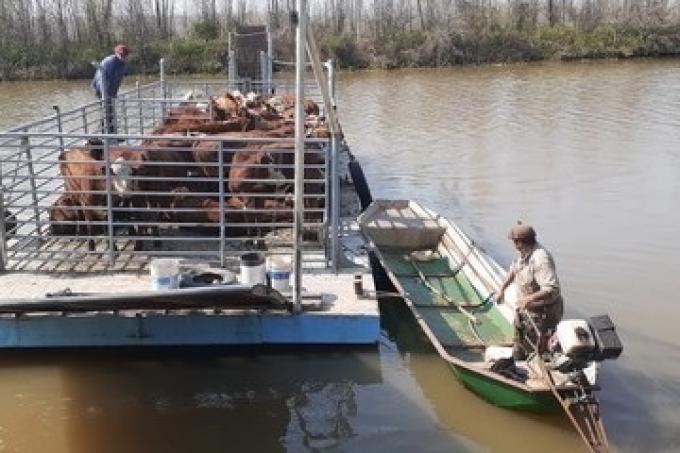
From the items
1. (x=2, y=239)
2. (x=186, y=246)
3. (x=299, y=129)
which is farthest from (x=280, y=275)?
(x=2, y=239)

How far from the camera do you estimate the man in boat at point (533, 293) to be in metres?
6.16

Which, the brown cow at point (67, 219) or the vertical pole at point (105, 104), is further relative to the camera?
the vertical pole at point (105, 104)

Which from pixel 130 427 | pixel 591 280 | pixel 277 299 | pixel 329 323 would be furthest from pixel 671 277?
pixel 130 427

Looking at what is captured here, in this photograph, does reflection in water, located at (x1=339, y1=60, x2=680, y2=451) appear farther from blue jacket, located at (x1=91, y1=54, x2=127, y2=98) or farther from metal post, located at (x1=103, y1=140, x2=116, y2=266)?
blue jacket, located at (x1=91, y1=54, x2=127, y2=98)

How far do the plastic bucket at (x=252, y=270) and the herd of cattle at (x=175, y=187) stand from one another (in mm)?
877

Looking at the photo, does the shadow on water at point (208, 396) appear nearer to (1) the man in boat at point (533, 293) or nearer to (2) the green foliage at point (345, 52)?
(1) the man in boat at point (533, 293)

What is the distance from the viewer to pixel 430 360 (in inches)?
291

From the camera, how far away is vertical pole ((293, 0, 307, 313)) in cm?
592

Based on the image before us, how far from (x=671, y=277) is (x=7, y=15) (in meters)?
37.5

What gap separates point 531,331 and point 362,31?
39.3m

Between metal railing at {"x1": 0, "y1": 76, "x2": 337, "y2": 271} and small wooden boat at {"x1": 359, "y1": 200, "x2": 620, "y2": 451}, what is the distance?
119 cm

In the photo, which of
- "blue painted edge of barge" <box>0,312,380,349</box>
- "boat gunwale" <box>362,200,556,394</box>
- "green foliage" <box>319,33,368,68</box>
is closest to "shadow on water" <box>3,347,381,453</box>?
"blue painted edge of barge" <box>0,312,380,349</box>

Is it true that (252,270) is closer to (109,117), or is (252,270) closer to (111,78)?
(109,117)

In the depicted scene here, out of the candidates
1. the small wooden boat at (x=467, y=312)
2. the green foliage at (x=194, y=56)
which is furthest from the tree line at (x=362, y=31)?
the small wooden boat at (x=467, y=312)
